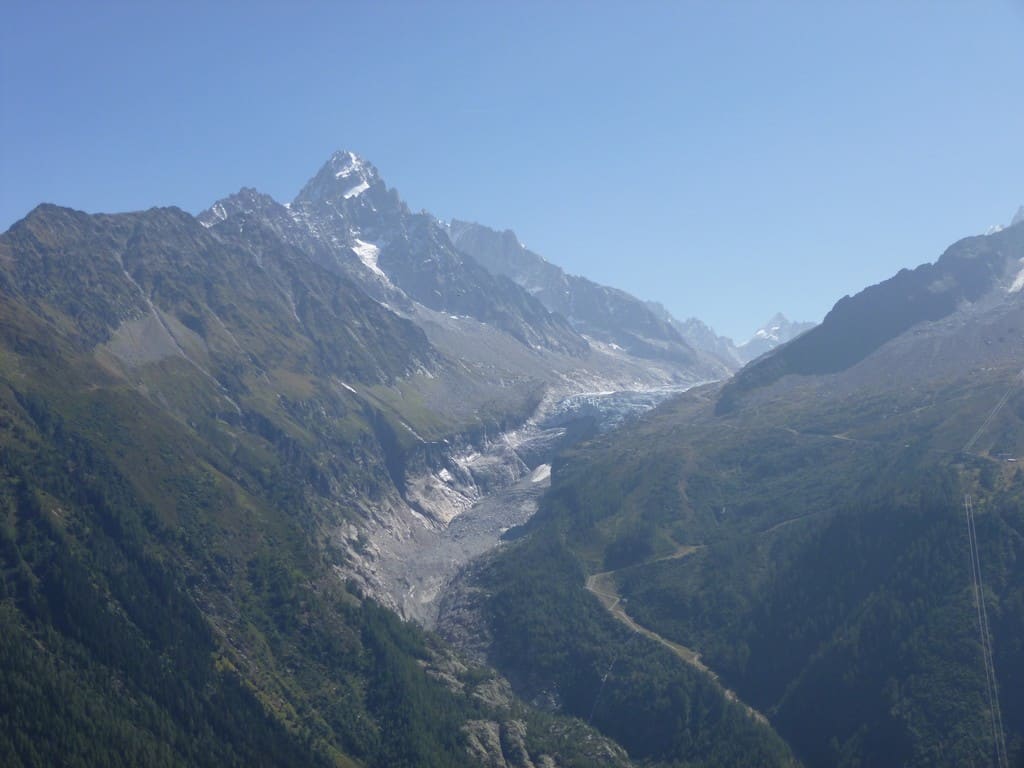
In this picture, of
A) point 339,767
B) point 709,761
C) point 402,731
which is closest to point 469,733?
point 402,731

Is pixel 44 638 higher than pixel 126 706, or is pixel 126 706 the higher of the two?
pixel 44 638

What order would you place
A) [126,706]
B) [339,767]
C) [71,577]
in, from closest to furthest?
[126,706]
[339,767]
[71,577]

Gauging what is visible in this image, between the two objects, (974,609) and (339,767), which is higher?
(339,767)

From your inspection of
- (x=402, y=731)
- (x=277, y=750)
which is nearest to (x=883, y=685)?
(x=402, y=731)

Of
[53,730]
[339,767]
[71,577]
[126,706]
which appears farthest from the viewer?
[71,577]

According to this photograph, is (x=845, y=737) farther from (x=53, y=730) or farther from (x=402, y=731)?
(x=53, y=730)

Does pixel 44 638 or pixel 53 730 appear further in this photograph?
pixel 44 638

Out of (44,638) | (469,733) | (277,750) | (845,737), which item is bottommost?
(845,737)

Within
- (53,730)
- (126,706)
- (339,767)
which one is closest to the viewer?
(53,730)

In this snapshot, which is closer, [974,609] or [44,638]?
[44,638]
